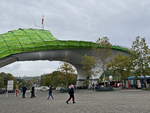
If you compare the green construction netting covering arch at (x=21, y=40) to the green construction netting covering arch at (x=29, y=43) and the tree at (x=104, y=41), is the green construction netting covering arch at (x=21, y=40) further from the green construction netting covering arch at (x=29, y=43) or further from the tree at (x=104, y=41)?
the tree at (x=104, y=41)

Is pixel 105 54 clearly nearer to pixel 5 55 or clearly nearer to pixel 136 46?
→ pixel 136 46

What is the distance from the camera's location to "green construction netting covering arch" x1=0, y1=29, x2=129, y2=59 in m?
43.5

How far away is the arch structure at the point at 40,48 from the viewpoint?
144 feet

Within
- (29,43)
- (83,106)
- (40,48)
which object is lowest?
(83,106)

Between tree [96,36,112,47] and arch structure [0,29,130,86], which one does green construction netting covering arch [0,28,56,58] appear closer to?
arch structure [0,29,130,86]

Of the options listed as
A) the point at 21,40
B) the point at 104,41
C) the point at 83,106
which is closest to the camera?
the point at 83,106

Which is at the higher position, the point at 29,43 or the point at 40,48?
the point at 29,43

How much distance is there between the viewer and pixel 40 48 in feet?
148

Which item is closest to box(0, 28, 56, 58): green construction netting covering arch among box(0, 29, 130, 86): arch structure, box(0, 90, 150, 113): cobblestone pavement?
box(0, 29, 130, 86): arch structure

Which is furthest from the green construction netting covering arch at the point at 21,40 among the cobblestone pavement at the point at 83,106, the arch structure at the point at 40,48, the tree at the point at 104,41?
the cobblestone pavement at the point at 83,106

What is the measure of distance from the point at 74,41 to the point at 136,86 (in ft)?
49.6

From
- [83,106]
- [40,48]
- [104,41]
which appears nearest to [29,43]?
[40,48]

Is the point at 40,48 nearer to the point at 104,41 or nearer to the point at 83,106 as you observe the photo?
the point at 104,41

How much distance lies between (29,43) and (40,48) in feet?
7.56
